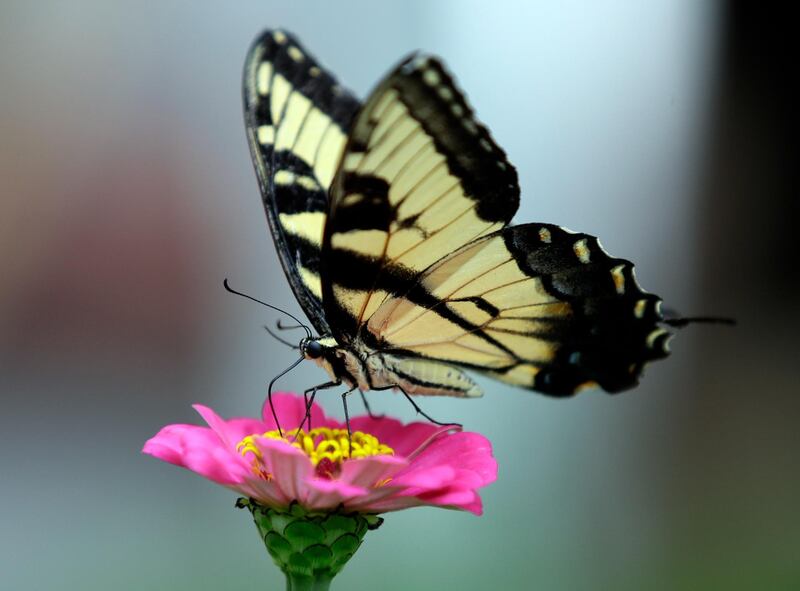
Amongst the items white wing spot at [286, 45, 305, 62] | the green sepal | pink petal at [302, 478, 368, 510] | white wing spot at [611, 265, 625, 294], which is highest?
white wing spot at [286, 45, 305, 62]

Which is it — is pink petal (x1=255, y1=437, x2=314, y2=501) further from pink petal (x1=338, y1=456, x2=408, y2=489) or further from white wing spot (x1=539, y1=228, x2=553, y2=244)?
white wing spot (x1=539, y1=228, x2=553, y2=244)

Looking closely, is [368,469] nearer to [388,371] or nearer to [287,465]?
[287,465]

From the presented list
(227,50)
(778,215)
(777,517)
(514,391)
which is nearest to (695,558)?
(777,517)

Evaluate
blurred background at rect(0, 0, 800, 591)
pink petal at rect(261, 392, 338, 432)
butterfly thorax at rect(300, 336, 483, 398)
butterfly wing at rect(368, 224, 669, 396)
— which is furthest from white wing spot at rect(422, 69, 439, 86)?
blurred background at rect(0, 0, 800, 591)

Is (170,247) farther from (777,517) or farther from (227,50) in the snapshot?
(777,517)

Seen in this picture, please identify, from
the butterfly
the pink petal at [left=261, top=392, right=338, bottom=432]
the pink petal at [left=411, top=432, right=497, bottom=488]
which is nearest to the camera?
the pink petal at [left=411, top=432, right=497, bottom=488]

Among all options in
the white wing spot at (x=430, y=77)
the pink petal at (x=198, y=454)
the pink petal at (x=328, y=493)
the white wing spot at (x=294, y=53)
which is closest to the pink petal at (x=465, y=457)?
the pink petal at (x=328, y=493)
